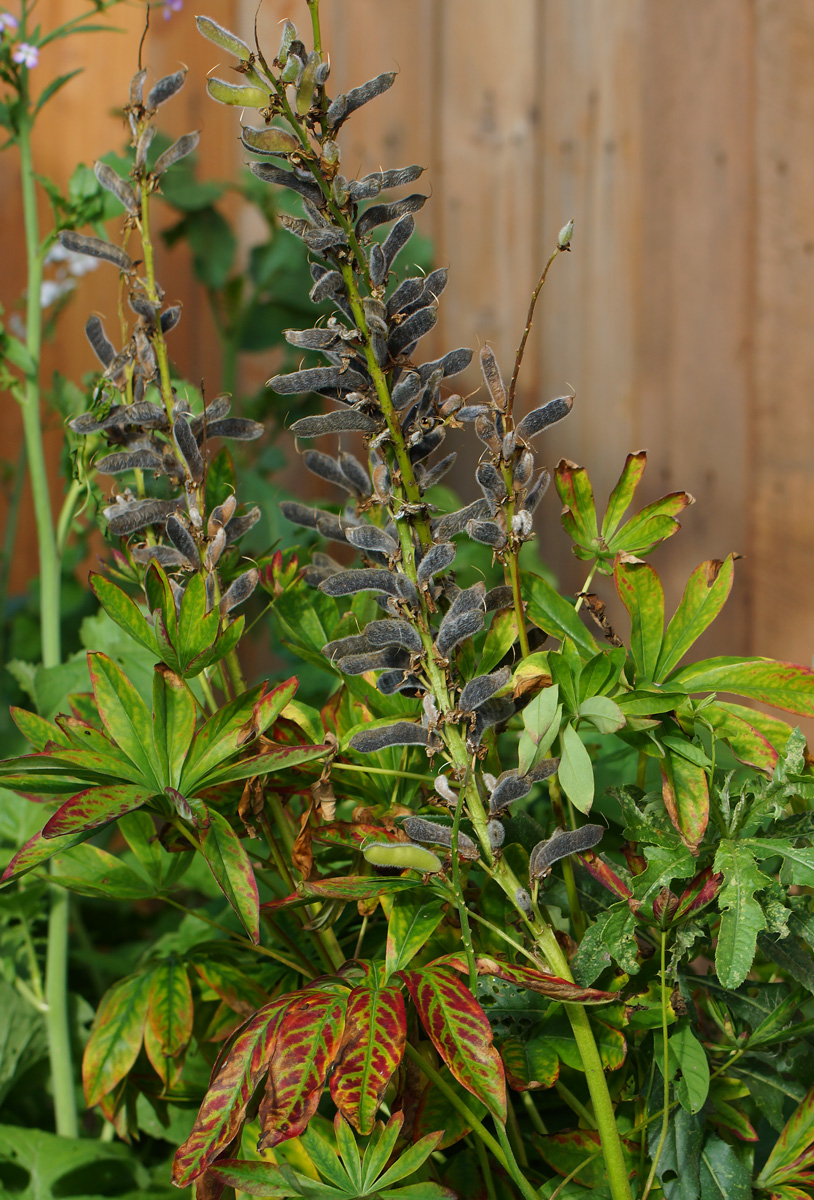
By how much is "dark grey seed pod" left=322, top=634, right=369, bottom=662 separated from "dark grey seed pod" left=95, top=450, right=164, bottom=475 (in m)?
0.13

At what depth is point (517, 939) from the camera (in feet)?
1.40

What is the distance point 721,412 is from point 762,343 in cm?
11

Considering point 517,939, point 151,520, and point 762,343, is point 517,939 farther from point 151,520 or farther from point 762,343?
point 762,343

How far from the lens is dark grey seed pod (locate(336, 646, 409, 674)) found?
0.39m

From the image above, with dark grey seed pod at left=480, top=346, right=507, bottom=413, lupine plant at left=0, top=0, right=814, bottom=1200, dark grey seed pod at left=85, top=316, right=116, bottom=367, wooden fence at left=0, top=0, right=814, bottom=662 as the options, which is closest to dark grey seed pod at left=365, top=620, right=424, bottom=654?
lupine plant at left=0, top=0, right=814, bottom=1200

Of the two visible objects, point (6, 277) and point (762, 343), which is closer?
point (762, 343)

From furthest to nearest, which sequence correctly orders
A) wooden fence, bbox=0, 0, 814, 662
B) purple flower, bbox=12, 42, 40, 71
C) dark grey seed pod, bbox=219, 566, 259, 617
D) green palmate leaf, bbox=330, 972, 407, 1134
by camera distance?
wooden fence, bbox=0, 0, 814, 662 < purple flower, bbox=12, 42, 40, 71 < dark grey seed pod, bbox=219, 566, 259, 617 < green palmate leaf, bbox=330, 972, 407, 1134

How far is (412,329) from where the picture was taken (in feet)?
1.27

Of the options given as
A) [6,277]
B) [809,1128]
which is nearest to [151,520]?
[809,1128]

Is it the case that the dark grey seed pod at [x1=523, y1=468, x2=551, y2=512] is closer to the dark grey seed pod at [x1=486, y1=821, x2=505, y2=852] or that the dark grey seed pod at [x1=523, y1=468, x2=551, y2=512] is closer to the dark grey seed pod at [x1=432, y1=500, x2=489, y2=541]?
the dark grey seed pod at [x1=432, y1=500, x2=489, y2=541]

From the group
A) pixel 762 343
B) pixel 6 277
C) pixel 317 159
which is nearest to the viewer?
pixel 317 159

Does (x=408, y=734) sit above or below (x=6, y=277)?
below

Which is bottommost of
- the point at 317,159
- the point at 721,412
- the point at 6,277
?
the point at 721,412

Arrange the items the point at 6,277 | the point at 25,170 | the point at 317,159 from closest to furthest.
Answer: the point at 317,159 → the point at 25,170 → the point at 6,277
